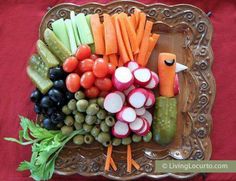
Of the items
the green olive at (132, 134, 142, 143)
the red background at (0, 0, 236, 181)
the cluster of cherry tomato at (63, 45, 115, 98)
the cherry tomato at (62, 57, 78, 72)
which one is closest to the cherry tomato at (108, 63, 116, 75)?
the cluster of cherry tomato at (63, 45, 115, 98)

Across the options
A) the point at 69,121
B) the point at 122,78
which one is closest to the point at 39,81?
the point at 69,121

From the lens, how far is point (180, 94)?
1.36m

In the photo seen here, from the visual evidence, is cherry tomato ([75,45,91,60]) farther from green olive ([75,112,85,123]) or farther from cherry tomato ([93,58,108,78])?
green olive ([75,112,85,123])

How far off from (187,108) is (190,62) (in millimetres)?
150

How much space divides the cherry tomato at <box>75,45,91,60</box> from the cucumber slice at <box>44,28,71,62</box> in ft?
0.16

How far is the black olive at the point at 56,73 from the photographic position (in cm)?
129

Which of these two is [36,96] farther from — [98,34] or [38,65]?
[98,34]

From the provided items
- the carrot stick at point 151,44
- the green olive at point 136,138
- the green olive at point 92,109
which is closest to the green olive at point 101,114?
the green olive at point 92,109

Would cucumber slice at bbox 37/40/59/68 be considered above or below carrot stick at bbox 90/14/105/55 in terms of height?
below

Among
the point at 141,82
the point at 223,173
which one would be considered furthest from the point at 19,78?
the point at 223,173

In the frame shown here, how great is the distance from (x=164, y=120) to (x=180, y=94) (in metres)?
0.11

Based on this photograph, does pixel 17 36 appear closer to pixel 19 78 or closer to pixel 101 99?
pixel 19 78

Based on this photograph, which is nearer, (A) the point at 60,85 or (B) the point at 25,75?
(A) the point at 60,85

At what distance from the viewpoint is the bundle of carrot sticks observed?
133cm
